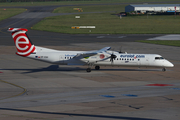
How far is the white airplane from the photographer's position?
132 feet

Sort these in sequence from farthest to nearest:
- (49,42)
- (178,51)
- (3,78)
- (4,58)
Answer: (49,42) < (178,51) < (4,58) < (3,78)

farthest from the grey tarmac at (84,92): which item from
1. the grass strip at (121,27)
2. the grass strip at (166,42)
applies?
the grass strip at (121,27)

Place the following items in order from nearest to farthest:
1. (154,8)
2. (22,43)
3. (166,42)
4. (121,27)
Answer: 1. (22,43)
2. (166,42)
3. (121,27)
4. (154,8)

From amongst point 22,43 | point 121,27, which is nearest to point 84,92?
point 22,43

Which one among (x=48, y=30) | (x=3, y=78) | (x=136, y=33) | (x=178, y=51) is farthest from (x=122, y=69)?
(x=48, y=30)

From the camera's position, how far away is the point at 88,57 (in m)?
40.8

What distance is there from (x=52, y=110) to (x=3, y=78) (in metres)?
15.1

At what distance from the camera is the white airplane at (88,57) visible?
132 feet

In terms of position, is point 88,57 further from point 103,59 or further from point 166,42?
point 166,42

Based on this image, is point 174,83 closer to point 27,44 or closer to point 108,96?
point 108,96

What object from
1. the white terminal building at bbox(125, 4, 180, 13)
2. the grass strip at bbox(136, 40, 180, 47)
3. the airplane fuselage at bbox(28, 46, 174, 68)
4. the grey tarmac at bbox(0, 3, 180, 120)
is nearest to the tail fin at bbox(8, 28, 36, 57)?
the airplane fuselage at bbox(28, 46, 174, 68)

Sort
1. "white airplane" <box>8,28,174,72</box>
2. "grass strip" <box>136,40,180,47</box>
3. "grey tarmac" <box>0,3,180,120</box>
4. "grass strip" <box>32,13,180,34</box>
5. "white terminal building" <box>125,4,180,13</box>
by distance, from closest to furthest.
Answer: "grey tarmac" <box>0,3,180,120</box> → "white airplane" <box>8,28,174,72</box> → "grass strip" <box>136,40,180,47</box> → "grass strip" <box>32,13,180,34</box> → "white terminal building" <box>125,4,180,13</box>

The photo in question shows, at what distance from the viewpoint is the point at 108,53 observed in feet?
133

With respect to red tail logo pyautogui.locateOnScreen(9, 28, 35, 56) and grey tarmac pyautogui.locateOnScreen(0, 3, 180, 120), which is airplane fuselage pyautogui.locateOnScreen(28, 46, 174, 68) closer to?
red tail logo pyautogui.locateOnScreen(9, 28, 35, 56)
